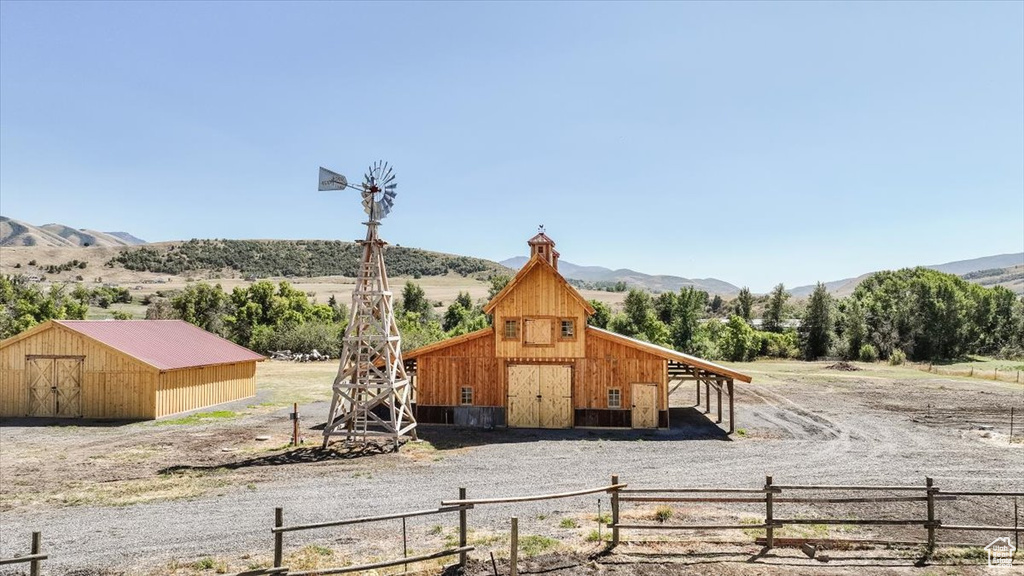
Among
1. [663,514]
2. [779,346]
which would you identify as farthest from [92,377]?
[779,346]

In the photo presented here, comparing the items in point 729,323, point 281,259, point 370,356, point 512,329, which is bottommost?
point 370,356

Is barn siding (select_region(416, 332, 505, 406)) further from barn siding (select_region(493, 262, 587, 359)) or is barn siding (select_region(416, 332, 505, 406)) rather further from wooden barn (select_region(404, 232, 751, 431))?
barn siding (select_region(493, 262, 587, 359))

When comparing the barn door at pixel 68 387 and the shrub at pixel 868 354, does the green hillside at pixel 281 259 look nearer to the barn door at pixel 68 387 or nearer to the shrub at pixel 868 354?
the barn door at pixel 68 387

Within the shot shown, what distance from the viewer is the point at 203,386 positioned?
3375 centimetres

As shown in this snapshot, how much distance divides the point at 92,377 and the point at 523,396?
22.6 meters

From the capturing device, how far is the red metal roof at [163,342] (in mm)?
30719

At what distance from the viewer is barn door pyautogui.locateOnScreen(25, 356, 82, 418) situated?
100ft

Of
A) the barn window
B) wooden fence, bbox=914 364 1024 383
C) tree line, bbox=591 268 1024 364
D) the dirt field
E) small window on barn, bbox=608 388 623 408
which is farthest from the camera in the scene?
tree line, bbox=591 268 1024 364

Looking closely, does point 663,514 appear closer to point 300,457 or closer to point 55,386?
point 300,457

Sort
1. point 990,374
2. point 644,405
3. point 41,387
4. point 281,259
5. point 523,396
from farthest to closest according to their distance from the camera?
point 281,259, point 990,374, point 41,387, point 523,396, point 644,405

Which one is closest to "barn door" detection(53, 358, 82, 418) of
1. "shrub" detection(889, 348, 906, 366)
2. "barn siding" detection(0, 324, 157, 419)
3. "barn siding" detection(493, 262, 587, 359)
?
"barn siding" detection(0, 324, 157, 419)

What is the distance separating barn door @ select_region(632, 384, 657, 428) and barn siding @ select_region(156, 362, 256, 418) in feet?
78.8

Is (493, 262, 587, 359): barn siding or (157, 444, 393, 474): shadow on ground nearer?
(157, 444, 393, 474): shadow on ground

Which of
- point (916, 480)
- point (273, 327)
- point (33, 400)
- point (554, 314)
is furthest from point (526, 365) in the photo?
point (273, 327)
